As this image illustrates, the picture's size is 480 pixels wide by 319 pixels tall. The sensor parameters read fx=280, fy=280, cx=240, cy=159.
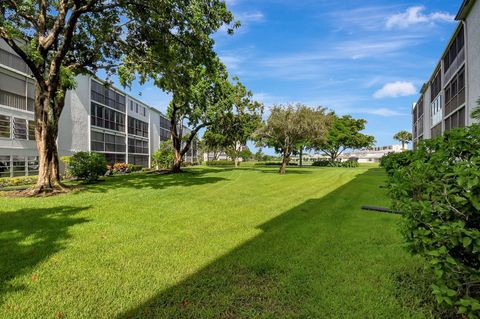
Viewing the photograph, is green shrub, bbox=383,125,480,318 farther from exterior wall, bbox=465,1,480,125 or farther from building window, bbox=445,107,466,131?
building window, bbox=445,107,466,131

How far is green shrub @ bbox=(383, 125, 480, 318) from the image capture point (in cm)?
233

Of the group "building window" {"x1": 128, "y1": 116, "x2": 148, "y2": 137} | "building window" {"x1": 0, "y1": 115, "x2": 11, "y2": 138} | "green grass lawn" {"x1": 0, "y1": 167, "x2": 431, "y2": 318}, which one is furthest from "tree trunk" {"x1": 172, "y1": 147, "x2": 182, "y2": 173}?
"green grass lawn" {"x1": 0, "y1": 167, "x2": 431, "y2": 318}

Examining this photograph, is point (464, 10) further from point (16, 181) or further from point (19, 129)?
point (19, 129)

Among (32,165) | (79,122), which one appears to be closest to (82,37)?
(32,165)

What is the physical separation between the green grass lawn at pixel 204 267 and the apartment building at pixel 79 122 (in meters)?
14.7

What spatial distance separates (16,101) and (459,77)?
3291 centimetres

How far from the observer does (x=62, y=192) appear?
12422 mm

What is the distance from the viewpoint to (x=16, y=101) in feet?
67.2

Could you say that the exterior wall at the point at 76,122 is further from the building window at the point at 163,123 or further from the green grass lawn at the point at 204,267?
the building window at the point at 163,123

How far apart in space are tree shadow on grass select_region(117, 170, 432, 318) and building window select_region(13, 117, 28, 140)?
2213cm

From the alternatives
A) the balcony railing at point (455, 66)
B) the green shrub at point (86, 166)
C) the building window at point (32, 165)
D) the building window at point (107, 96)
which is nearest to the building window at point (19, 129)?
the building window at point (32, 165)

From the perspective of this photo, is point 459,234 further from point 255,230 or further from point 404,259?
point 255,230

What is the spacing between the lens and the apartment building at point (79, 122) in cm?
1981

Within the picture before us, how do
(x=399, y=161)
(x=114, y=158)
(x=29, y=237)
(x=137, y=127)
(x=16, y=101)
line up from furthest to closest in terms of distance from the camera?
(x=137, y=127), (x=114, y=158), (x=16, y=101), (x=399, y=161), (x=29, y=237)
